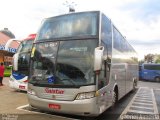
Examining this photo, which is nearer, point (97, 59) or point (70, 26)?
point (97, 59)

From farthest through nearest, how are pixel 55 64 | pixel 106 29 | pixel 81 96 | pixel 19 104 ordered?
1. pixel 19 104
2. pixel 106 29
3. pixel 55 64
4. pixel 81 96

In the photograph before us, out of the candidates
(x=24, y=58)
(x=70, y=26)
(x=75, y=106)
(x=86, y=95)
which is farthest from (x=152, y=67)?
(x=75, y=106)

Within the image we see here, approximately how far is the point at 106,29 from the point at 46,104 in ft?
10.5

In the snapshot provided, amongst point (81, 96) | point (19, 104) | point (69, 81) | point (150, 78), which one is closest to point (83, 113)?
point (81, 96)

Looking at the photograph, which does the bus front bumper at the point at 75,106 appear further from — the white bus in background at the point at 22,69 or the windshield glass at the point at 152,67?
the windshield glass at the point at 152,67

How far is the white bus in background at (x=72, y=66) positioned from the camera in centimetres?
744

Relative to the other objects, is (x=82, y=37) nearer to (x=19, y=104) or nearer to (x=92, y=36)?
(x=92, y=36)

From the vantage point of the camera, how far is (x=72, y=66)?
25.2ft

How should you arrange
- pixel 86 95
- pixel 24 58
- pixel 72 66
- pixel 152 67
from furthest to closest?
pixel 152 67
pixel 24 58
pixel 72 66
pixel 86 95

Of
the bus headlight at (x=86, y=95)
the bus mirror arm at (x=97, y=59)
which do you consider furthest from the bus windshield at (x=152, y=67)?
the bus mirror arm at (x=97, y=59)

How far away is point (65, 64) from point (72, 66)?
24 centimetres

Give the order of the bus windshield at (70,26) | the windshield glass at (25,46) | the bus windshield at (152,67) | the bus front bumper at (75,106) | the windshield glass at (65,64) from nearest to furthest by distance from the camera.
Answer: the bus front bumper at (75,106), the windshield glass at (65,64), the bus windshield at (70,26), the windshield glass at (25,46), the bus windshield at (152,67)

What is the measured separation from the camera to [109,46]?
9.22 meters

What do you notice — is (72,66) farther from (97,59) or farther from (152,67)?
(152,67)
